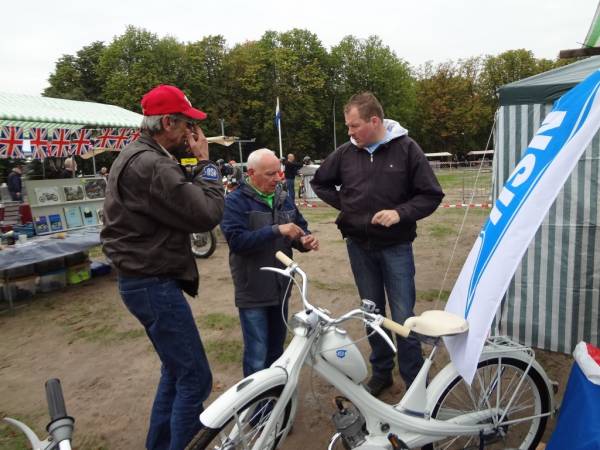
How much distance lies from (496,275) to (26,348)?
4.68m

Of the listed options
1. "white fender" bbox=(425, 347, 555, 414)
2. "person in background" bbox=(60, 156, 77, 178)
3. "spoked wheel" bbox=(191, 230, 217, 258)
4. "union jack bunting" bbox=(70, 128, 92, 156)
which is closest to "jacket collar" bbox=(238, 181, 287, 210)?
"white fender" bbox=(425, 347, 555, 414)

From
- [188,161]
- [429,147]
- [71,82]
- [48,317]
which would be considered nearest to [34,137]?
[48,317]

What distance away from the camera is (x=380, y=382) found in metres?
3.14

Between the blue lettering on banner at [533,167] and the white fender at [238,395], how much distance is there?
884mm

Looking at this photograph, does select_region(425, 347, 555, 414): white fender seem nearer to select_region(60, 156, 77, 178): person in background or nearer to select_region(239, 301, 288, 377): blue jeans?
select_region(239, 301, 288, 377): blue jeans

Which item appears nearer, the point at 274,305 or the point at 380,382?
the point at 274,305

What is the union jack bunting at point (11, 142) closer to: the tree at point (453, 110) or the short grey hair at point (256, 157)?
the short grey hair at point (256, 157)

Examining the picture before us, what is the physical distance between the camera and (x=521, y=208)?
5.40ft

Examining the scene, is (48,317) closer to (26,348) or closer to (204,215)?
(26,348)

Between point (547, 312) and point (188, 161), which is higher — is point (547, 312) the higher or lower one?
the lower one

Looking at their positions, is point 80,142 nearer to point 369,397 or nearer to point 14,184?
point 14,184

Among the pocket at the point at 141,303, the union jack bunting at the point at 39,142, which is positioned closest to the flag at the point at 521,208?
the pocket at the point at 141,303

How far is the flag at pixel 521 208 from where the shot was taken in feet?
5.12

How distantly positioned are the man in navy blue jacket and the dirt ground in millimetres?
450
